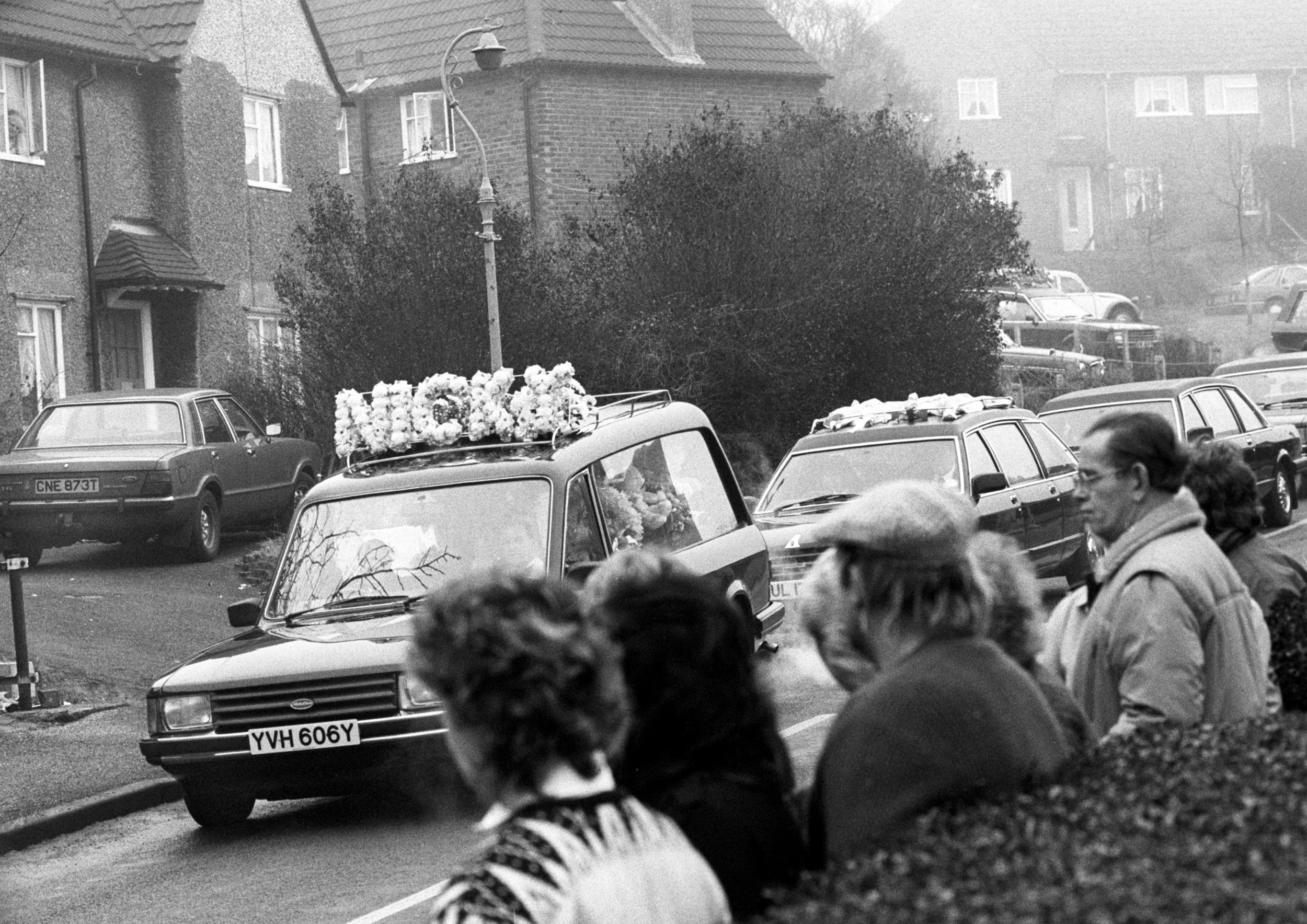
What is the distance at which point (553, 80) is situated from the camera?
→ 37562mm

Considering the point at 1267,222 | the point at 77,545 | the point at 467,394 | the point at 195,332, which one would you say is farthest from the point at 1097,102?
the point at 467,394

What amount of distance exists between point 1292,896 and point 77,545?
21.5 metres

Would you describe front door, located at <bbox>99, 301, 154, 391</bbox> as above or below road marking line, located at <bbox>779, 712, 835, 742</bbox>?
above

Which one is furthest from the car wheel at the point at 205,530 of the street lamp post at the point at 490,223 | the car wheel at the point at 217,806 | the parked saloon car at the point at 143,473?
the car wheel at the point at 217,806

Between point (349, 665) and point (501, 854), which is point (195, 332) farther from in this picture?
point (501, 854)

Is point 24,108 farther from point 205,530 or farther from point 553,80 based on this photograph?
point 553,80

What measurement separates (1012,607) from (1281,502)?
1839 centimetres

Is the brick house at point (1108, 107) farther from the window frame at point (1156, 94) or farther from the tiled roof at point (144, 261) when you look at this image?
the tiled roof at point (144, 261)

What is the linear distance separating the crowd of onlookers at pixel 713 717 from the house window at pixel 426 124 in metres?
36.5

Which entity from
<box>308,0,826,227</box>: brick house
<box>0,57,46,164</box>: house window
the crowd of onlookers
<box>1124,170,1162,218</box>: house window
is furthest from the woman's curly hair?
<box>1124,170,1162,218</box>: house window

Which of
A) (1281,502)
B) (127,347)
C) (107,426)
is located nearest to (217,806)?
(107,426)

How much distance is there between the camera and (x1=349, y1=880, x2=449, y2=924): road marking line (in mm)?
7325

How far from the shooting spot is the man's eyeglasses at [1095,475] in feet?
16.0

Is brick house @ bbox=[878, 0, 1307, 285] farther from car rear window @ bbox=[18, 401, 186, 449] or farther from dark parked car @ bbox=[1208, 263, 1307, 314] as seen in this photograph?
car rear window @ bbox=[18, 401, 186, 449]
